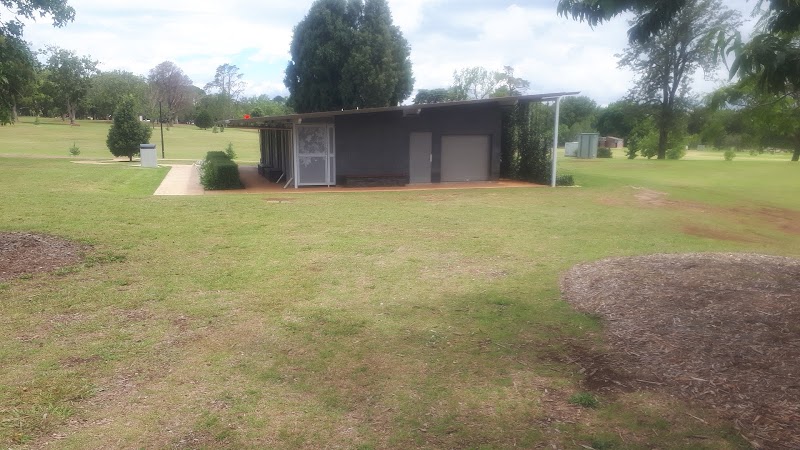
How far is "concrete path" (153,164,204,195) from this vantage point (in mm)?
17516

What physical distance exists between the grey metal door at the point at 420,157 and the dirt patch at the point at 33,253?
1360 centimetres

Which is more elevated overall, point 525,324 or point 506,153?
point 506,153

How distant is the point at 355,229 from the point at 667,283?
20.7ft

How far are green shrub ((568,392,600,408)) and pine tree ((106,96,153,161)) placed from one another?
3173 cm

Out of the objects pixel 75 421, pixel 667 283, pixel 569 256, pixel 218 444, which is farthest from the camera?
pixel 569 256

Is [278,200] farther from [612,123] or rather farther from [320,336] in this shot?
[612,123]

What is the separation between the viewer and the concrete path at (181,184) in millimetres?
17516

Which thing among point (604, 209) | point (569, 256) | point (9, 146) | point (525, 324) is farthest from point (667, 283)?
point (9, 146)

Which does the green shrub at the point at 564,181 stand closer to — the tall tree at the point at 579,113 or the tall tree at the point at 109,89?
the tall tree at the point at 579,113

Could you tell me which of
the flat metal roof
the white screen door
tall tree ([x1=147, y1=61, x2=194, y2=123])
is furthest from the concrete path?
tall tree ([x1=147, y1=61, x2=194, y2=123])

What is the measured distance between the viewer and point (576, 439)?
367 centimetres

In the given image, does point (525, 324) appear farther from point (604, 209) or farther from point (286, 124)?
point (286, 124)

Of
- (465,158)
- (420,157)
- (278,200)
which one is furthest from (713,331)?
(465,158)

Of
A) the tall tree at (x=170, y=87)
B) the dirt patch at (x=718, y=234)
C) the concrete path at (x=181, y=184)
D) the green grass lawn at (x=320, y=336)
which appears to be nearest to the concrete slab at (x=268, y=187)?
the concrete path at (x=181, y=184)
